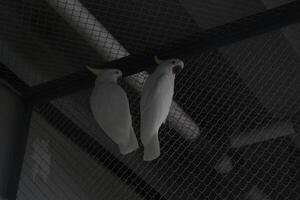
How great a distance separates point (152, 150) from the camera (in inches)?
44.6

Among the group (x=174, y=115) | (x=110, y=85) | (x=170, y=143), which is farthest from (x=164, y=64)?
(x=170, y=143)

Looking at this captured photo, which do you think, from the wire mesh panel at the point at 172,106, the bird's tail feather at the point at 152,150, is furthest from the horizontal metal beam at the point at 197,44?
the bird's tail feather at the point at 152,150

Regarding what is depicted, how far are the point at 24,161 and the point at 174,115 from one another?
0.44 metres

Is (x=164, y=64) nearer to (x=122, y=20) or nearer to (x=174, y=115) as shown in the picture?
(x=122, y=20)

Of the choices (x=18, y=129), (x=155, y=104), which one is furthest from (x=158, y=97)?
(x=18, y=129)

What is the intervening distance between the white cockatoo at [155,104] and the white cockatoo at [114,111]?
0.05m

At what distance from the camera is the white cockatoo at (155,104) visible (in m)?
1.13

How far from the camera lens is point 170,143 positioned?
152 centimetres

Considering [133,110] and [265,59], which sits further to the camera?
[133,110]

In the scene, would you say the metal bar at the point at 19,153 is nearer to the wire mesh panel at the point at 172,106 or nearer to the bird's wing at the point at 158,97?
the wire mesh panel at the point at 172,106

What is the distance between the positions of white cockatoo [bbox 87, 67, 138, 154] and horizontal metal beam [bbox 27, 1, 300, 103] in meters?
0.05

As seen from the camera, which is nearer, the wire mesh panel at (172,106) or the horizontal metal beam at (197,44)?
the horizontal metal beam at (197,44)

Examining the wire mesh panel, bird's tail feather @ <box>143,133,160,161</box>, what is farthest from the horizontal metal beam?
bird's tail feather @ <box>143,133,160,161</box>

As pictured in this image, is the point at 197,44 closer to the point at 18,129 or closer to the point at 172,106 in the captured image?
the point at 172,106
